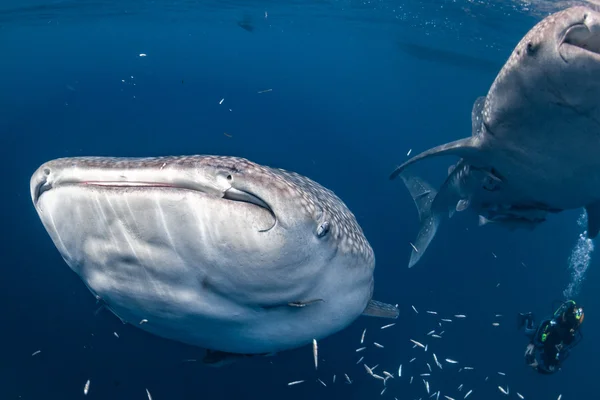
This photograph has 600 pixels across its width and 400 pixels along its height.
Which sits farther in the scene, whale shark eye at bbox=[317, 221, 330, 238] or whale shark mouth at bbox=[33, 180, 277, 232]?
whale shark eye at bbox=[317, 221, 330, 238]

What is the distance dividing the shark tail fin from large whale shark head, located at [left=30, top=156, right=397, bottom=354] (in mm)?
6582

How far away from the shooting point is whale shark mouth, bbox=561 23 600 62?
3123mm

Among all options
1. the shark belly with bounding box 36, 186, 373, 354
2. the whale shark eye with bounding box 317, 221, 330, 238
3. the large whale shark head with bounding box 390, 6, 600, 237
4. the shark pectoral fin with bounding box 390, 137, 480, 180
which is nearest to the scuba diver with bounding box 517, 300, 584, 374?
the large whale shark head with bounding box 390, 6, 600, 237

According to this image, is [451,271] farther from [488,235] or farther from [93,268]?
[93,268]

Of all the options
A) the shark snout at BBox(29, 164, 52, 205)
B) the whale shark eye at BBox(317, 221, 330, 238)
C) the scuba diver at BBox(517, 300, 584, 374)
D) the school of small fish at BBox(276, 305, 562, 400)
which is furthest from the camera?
the school of small fish at BBox(276, 305, 562, 400)

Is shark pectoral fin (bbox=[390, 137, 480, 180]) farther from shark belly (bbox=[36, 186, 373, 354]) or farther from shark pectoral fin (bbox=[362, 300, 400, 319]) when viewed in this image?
shark belly (bbox=[36, 186, 373, 354])

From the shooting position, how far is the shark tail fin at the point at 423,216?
8.79m

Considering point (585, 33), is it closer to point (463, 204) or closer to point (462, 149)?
point (462, 149)

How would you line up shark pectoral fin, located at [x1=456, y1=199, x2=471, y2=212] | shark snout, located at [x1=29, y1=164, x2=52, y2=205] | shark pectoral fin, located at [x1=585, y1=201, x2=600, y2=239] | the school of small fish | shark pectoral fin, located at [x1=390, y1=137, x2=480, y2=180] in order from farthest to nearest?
the school of small fish, shark pectoral fin, located at [x1=456, y1=199, x2=471, y2=212], shark pectoral fin, located at [x1=585, y1=201, x2=600, y2=239], shark pectoral fin, located at [x1=390, y1=137, x2=480, y2=180], shark snout, located at [x1=29, y1=164, x2=52, y2=205]

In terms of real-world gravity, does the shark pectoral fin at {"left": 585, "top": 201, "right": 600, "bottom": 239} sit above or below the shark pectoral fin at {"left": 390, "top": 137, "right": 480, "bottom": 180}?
below

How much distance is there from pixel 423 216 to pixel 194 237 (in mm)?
8143

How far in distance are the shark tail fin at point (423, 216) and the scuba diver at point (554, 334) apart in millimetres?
3236

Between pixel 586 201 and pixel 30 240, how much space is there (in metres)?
13.5

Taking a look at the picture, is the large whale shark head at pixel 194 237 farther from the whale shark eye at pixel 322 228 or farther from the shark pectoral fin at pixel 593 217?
the shark pectoral fin at pixel 593 217
